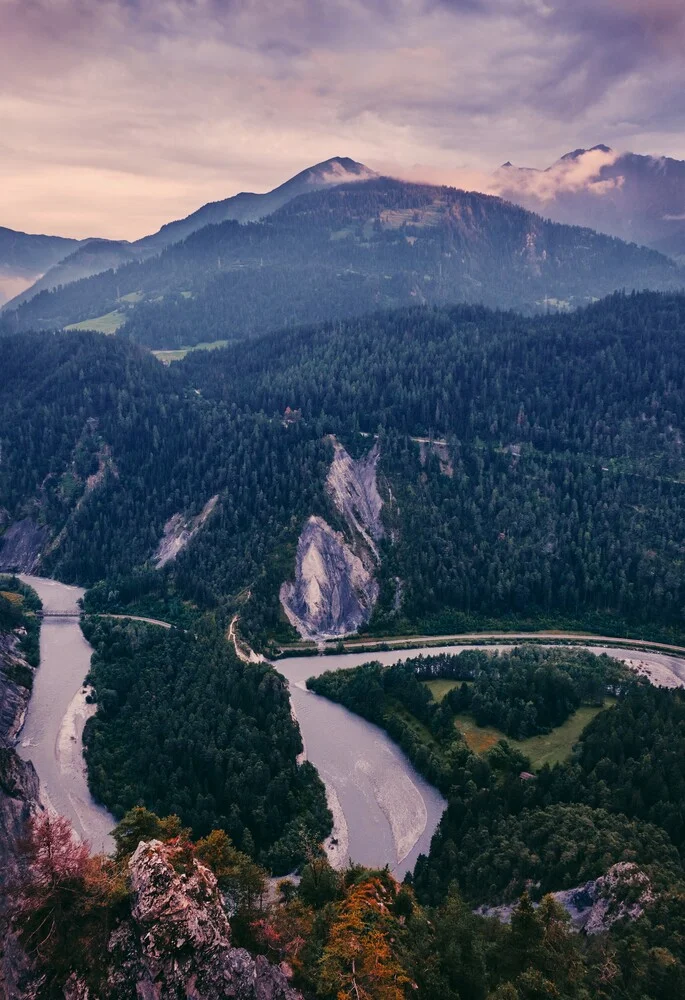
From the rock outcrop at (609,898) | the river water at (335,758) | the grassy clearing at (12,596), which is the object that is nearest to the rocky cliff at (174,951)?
the rock outcrop at (609,898)

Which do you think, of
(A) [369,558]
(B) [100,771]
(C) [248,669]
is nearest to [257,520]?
(A) [369,558]

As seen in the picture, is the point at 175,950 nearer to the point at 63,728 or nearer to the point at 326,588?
→ the point at 63,728

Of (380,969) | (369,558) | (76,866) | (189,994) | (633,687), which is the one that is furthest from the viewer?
(369,558)

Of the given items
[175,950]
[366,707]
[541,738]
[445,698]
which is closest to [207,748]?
[366,707]

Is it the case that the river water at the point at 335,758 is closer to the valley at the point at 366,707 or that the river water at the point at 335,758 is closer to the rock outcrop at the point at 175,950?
the valley at the point at 366,707

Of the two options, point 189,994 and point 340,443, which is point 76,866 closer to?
point 189,994

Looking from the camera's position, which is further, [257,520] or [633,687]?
[257,520]

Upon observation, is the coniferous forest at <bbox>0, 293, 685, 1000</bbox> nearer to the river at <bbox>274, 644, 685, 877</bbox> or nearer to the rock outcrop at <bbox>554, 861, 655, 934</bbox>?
the rock outcrop at <bbox>554, 861, 655, 934</bbox>
